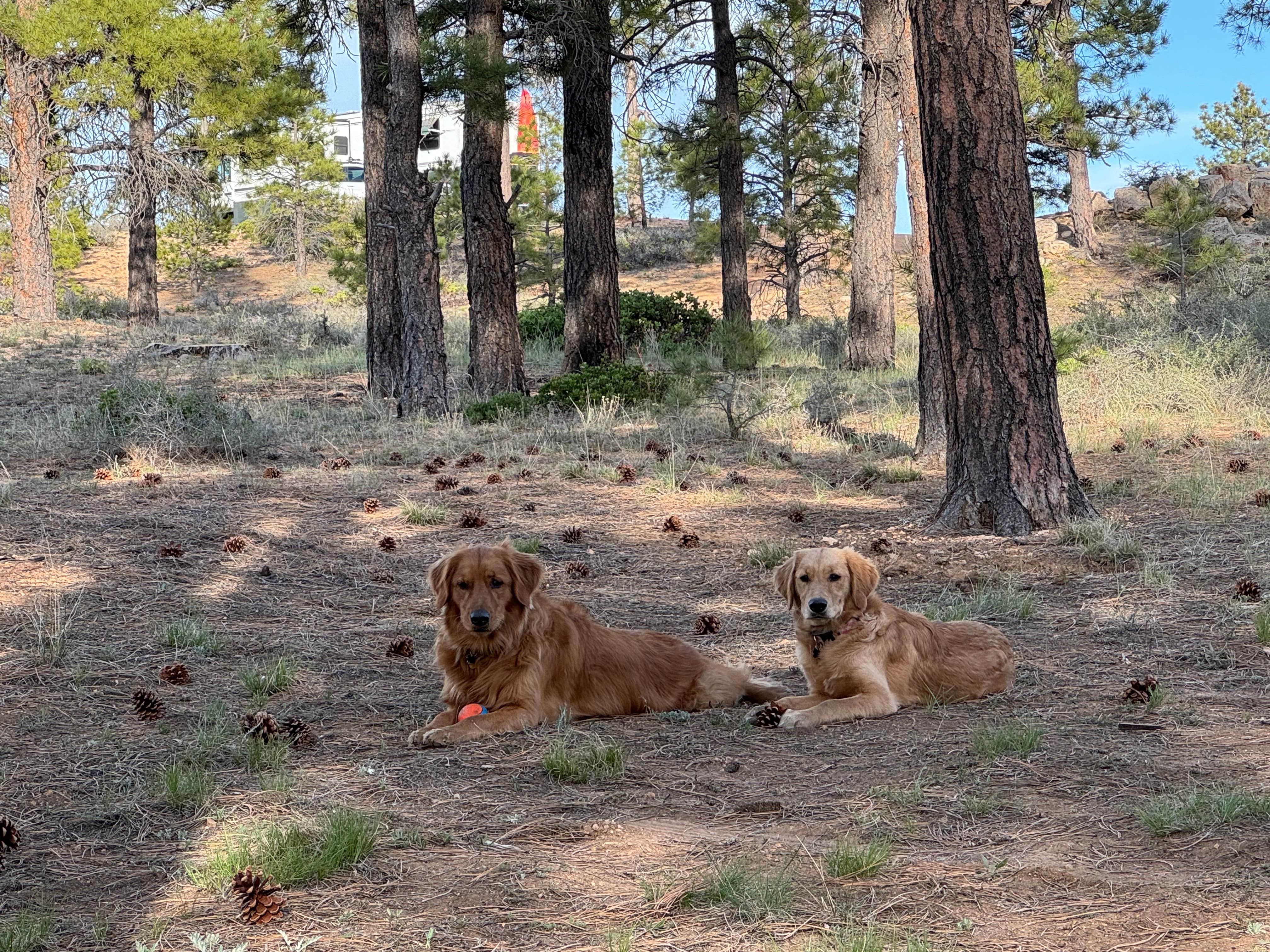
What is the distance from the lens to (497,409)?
14148 millimetres

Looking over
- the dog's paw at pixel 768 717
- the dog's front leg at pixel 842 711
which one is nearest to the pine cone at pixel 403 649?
the dog's paw at pixel 768 717

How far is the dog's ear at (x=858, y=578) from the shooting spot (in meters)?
5.27

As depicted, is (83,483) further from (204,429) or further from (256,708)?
(256,708)

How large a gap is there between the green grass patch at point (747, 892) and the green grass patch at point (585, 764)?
1.03m

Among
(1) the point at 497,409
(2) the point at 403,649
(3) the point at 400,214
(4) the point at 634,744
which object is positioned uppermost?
(3) the point at 400,214

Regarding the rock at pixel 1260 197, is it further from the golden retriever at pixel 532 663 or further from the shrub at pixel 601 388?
the golden retriever at pixel 532 663

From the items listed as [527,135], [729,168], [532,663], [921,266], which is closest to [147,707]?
[532,663]

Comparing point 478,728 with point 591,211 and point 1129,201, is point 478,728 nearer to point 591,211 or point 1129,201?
point 591,211

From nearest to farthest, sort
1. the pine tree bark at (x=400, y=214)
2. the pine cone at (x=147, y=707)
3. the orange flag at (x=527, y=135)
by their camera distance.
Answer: the pine cone at (x=147, y=707)
the pine tree bark at (x=400, y=214)
the orange flag at (x=527, y=135)

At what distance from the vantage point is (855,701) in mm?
5059

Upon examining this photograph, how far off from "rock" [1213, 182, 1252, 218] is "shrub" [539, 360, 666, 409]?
27.4 m

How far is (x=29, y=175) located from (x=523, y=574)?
23744 millimetres

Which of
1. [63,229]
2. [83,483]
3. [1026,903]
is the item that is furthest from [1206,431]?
[63,229]

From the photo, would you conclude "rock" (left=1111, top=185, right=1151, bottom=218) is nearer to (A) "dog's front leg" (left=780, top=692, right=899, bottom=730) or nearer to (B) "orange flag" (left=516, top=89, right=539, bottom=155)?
(B) "orange flag" (left=516, top=89, right=539, bottom=155)
